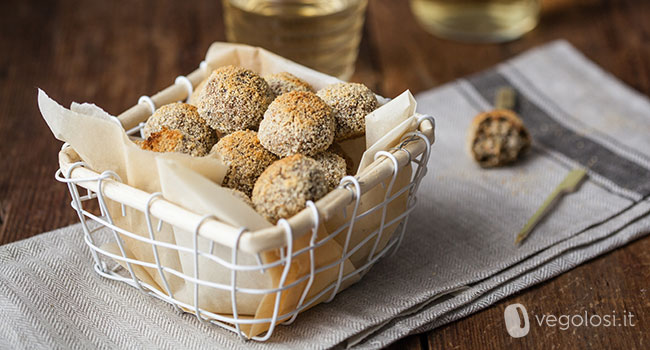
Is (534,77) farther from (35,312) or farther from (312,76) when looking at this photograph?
(35,312)

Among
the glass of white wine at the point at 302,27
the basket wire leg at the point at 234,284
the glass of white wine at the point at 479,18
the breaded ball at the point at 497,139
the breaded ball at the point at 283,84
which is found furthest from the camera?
the glass of white wine at the point at 479,18

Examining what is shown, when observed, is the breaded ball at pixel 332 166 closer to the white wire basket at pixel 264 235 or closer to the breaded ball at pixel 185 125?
the white wire basket at pixel 264 235

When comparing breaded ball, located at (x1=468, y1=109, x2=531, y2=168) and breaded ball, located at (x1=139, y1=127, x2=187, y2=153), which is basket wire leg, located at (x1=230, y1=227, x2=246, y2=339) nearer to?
breaded ball, located at (x1=139, y1=127, x2=187, y2=153)

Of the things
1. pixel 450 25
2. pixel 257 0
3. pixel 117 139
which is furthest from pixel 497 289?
pixel 450 25

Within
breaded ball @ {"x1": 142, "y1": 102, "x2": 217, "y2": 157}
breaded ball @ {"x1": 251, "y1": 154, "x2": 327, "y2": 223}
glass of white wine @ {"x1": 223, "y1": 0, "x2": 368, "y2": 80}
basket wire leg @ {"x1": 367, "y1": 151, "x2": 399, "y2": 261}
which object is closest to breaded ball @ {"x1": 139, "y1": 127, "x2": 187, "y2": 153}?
breaded ball @ {"x1": 142, "y1": 102, "x2": 217, "y2": 157}

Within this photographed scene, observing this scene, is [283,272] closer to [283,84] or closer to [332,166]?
[332,166]

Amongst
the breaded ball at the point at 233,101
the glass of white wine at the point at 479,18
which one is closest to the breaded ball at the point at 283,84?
the breaded ball at the point at 233,101

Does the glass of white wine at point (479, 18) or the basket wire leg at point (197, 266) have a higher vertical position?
the basket wire leg at point (197, 266)
